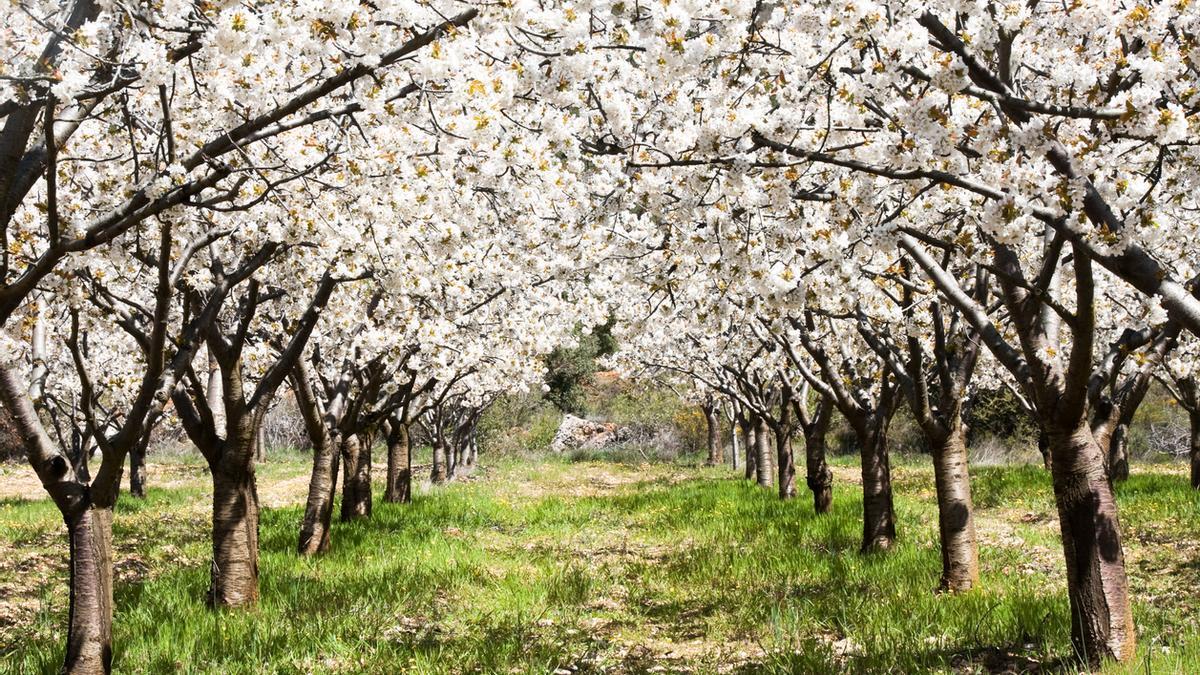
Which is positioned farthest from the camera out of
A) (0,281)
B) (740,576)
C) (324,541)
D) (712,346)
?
(712,346)

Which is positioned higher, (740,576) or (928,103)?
(928,103)

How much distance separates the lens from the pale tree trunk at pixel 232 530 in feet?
22.5

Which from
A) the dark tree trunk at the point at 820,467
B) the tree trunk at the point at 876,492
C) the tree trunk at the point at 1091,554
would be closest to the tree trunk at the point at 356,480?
the dark tree trunk at the point at 820,467

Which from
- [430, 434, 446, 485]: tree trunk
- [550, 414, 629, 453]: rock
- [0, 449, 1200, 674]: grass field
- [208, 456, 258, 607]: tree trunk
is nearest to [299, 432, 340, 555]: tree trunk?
[0, 449, 1200, 674]: grass field

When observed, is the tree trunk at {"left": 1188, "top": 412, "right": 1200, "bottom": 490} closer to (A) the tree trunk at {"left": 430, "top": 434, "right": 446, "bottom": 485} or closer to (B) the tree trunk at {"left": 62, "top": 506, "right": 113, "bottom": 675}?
(A) the tree trunk at {"left": 430, "top": 434, "right": 446, "bottom": 485}

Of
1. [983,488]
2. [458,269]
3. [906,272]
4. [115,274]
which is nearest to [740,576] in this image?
[906,272]

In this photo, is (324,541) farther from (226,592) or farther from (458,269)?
(458,269)

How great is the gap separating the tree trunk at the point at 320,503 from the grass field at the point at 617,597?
315 mm

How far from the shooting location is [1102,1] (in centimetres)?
369

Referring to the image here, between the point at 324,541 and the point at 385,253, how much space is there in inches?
183

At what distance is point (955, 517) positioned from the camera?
6.82m

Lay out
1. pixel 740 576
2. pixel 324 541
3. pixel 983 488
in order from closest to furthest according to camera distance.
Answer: pixel 740 576 → pixel 324 541 → pixel 983 488

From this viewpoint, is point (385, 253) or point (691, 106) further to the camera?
point (385, 253)

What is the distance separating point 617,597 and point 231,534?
3.34 m
